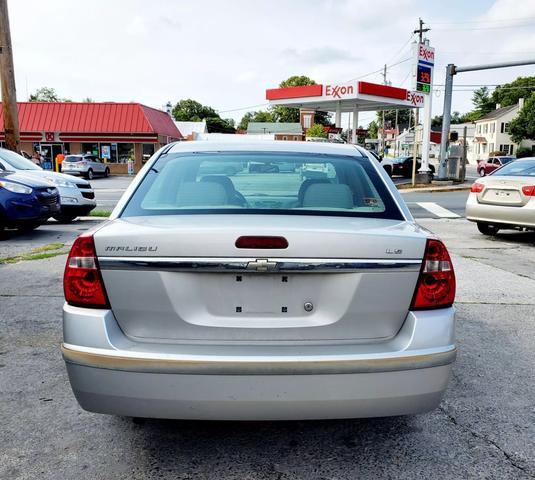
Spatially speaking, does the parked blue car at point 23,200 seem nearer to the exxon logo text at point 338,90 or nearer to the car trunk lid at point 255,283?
the car trunk lid at point 255,283

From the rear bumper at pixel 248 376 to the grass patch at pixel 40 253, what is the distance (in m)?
5.84

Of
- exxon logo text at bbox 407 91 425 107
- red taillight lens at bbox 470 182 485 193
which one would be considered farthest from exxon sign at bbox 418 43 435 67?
red taillight lens at bbox 470 182 485 193

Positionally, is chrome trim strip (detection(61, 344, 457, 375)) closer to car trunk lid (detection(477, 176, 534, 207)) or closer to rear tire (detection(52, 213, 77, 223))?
car trunk lid (detection(477, 176, 534, 207))

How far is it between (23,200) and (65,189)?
2.78m

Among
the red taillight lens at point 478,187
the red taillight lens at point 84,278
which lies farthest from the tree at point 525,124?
the red taillight lens at point 84,278

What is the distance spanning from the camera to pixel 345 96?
105ft

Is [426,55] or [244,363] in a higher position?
[426,55]

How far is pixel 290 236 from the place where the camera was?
2283 mm

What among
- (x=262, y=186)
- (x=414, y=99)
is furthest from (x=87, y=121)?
(x=262, y=186)

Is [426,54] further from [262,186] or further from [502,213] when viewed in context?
[262,186]

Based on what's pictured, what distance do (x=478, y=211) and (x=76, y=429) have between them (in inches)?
343

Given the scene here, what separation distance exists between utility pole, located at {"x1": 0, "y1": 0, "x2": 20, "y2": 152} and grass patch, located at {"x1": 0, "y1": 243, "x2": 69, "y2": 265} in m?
5.30

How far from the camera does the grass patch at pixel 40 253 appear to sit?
7.58 m

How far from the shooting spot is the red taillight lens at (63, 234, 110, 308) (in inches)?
92.2
